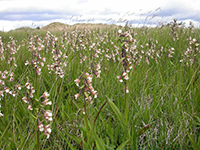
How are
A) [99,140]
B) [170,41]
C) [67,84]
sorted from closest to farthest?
[99,140] → [67,84] → [170,41]

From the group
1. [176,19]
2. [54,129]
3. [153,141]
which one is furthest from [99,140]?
[176,19]

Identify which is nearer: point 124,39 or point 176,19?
point 124,39

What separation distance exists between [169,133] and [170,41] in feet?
17.2

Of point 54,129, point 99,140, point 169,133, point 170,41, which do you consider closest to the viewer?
point 99,140

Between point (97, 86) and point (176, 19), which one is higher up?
point (176, 19)

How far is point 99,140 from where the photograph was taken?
5.26 ft

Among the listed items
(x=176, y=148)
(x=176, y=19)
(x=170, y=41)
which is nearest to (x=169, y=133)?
(x=176, y=148)

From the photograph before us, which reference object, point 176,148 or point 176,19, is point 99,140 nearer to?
point 176,148

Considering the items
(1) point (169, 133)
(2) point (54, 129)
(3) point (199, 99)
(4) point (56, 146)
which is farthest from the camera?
(3) point (199, 99)

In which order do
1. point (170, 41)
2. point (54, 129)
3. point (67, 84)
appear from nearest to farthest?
point (54, 129) < point (67, 84) < point (170, 41)

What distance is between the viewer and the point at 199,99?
8.00ft

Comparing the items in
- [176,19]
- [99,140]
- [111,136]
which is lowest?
[111,136]

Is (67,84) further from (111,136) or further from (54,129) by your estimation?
(111,136)

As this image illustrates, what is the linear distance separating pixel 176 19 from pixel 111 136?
6.20 metres
